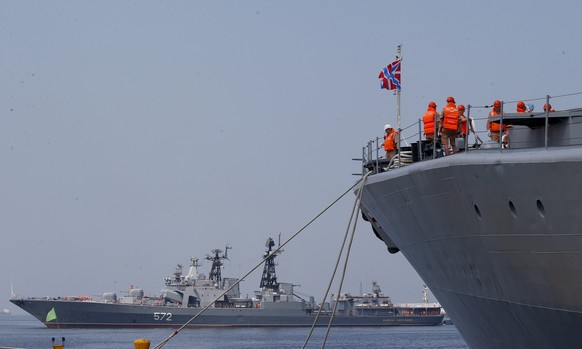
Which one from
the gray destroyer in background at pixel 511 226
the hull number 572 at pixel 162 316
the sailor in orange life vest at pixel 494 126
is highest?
the sailor in orange life vest at pixel 494 126

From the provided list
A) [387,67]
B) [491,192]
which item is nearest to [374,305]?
[387,67]

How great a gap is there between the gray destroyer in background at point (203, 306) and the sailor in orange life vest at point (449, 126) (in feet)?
216

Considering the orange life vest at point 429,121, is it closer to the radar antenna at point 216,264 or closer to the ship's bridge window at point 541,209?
the ship's bridge window at point 541,209

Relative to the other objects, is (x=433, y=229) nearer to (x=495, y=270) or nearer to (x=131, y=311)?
(x=495, y=270)

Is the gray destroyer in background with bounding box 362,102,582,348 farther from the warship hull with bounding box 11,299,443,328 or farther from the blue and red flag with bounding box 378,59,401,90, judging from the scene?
the warship hull with bounding box 11,299,443,328

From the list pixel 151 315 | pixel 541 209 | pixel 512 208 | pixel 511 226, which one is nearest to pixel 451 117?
pixel 512 208

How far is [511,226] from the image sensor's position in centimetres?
1273

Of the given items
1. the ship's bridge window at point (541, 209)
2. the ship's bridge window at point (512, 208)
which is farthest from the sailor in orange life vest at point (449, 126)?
the ship's bridge window at point (541, 209)

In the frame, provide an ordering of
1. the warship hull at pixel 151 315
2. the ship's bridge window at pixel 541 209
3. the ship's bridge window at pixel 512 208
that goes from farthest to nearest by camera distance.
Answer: the warship hull at pixel 151 315, the ship's bridge window at pixel 512 208, the ship's bridge window at pixel 541 209

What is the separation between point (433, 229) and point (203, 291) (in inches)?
2775

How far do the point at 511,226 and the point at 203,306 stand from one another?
7238 centimetres

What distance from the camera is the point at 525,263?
1272 centimetres

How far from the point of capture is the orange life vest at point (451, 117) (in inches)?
583

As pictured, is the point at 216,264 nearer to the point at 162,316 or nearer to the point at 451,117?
the point at 162,316
